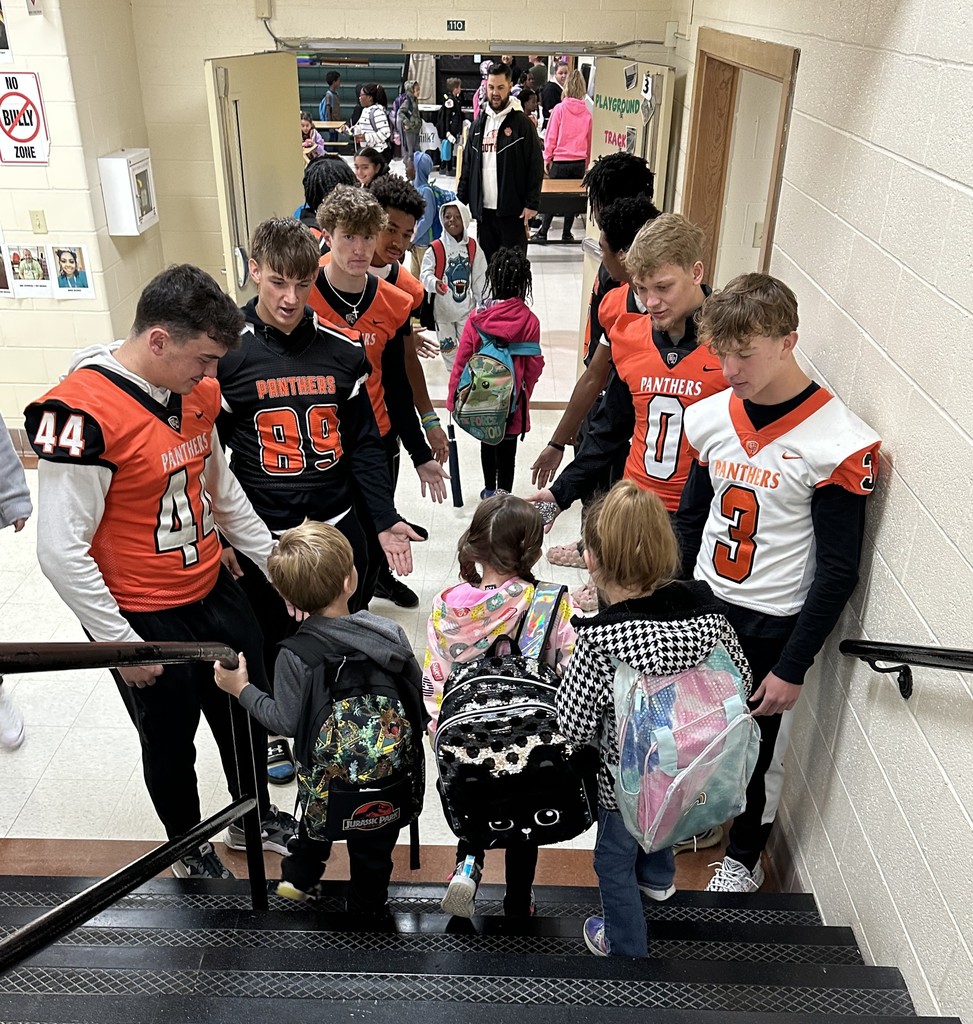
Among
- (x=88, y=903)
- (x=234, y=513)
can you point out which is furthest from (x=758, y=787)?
(x=88, y=903)

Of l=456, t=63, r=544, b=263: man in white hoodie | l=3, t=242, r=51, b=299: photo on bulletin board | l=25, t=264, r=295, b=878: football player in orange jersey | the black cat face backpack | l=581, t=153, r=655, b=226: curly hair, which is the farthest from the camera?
l=456, t=63, r=544, b=263: man in white hoodie

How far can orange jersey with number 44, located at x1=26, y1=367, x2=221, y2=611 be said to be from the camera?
2129 mm

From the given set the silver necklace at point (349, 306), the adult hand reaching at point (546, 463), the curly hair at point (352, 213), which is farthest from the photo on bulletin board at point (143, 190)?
the adult hand reaching at point (546, 463)

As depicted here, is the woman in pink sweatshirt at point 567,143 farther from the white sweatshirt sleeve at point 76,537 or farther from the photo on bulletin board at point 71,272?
the white sweatshirt sleeve at point 76,537

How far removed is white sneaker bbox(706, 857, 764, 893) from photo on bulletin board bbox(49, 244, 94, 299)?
4.50 meters

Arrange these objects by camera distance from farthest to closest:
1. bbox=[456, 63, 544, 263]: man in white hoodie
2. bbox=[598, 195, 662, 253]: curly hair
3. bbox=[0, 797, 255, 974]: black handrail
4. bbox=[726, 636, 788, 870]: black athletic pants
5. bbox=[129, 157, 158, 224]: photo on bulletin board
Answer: bbox=[456, 63, 544, 263]: man in white hoodie
bbox=[129, 157, 158, 224]: photo on bulletin board
bbox=[598, 195, 662, 253]: curly hair
bbox=[726, 636, 788, 870]: black athletic pants
bbox=[0, 797, 255, 974]: black handrail

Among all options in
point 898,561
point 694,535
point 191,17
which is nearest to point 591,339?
point 694,535

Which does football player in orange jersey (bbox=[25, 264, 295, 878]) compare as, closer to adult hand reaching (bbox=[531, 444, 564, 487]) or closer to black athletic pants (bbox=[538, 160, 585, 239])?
adult hand reaching (bbox=[531, 444, 564, 487])

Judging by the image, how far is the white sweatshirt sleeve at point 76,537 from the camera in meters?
A: 2.15

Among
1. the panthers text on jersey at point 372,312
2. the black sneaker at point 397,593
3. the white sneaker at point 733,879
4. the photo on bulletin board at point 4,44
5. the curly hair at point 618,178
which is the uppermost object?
the photo on bulletin board at point 4,44

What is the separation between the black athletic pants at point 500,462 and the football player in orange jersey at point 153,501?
7.52 ft

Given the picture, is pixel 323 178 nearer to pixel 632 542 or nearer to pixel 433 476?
pixel 433 476

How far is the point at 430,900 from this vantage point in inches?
99.9

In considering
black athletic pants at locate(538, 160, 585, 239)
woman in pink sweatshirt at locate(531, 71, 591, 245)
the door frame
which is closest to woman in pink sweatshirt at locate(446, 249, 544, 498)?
the door frame
